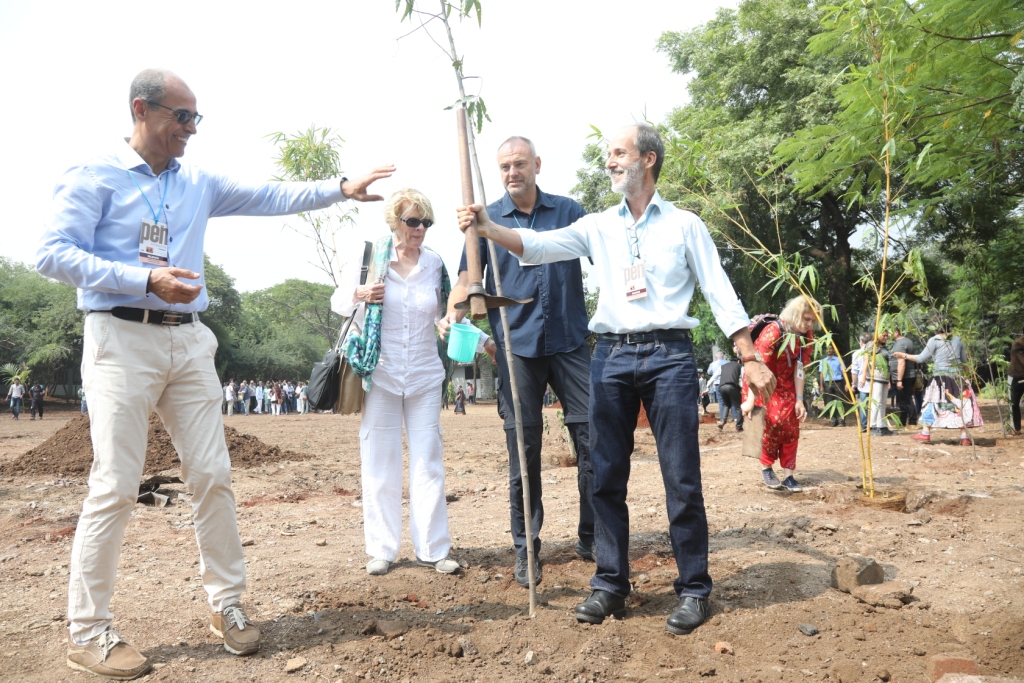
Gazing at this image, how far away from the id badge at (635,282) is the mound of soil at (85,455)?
6521mm

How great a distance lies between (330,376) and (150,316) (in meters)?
1.26

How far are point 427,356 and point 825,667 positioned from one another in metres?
2.40

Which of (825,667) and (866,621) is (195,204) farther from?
(866,621)

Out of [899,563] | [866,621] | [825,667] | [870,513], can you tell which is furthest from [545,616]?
[870,513]

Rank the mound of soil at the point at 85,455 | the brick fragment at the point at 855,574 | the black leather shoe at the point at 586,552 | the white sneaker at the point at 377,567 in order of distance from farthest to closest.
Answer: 1. the mound of soil at the point at 85,455
2. the black leather shoe at the point at 586,552
3. the white sneaker at the point at 377,567
4. the brick fragment at the point at 855,574

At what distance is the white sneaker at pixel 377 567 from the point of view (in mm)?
3996

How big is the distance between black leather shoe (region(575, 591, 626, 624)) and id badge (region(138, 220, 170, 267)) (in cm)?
225

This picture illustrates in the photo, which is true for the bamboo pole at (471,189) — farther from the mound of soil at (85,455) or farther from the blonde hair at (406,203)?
the mound of soil at (85,455)

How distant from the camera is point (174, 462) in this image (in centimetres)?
931

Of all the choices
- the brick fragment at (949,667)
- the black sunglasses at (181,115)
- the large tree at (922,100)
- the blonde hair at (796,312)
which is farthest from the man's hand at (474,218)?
the blonde hair at (796,312)

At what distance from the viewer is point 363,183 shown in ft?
11.2

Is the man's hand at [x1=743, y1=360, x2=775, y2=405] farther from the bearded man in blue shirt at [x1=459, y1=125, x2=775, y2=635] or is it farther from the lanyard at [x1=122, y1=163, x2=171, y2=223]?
the lanyard at [x1=122, y1=163, x2=171, y2=223]

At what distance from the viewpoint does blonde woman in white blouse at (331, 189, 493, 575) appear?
4.09m

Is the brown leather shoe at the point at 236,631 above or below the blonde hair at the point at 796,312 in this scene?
below
